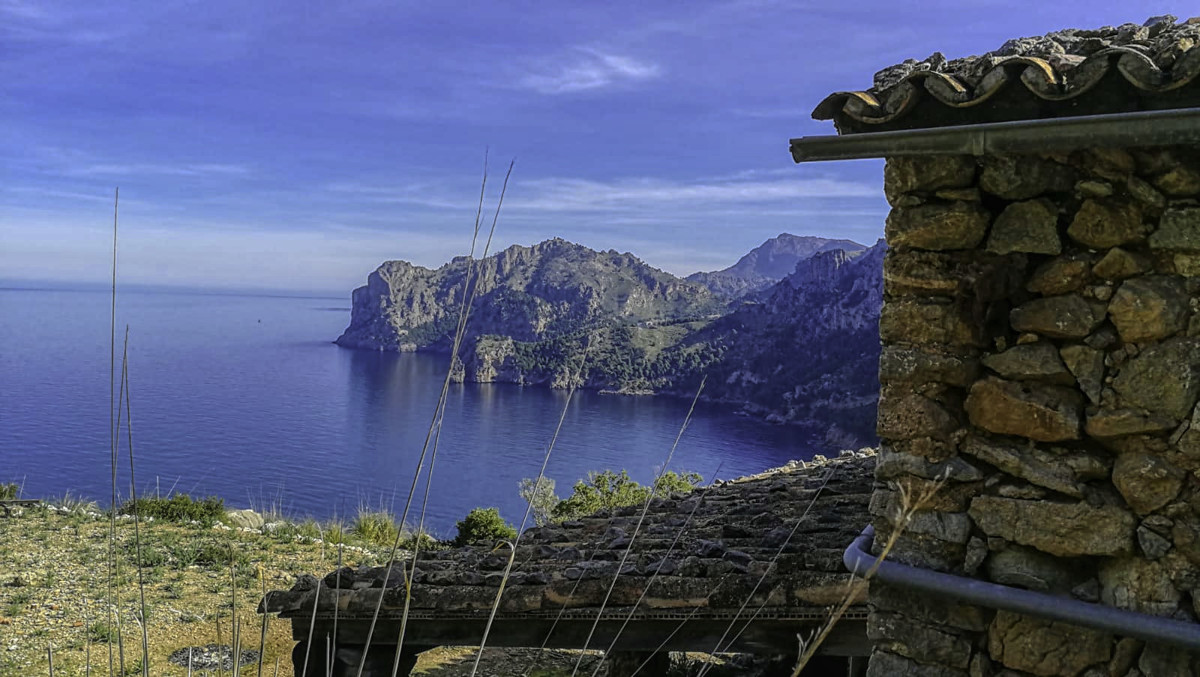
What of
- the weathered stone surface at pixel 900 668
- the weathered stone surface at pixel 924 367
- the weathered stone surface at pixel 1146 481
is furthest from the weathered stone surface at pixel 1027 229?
the weathered stone surface at pixel 900 668

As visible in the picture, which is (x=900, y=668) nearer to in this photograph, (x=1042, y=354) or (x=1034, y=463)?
(x=1034, y=463)

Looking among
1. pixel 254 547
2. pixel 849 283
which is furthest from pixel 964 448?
pixel 849 283

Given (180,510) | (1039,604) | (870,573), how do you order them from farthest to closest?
(180,510) < (1039,604) < (870,573)

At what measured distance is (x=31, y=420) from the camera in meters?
47.4

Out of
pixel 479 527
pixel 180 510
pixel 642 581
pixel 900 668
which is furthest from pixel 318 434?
pixel 900 668

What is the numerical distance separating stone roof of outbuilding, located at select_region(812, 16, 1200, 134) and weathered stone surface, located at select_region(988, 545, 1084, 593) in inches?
44.4

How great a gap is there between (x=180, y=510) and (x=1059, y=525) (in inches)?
551

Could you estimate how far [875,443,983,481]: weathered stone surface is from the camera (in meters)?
2.29

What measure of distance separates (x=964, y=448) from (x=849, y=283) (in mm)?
84697

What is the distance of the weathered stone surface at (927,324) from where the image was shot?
90.5 inches

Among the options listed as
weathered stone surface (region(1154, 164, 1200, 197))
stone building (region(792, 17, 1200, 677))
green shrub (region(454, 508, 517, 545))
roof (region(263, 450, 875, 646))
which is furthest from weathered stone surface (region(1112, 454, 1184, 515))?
green shrub (region(454, 508, 517, 545))

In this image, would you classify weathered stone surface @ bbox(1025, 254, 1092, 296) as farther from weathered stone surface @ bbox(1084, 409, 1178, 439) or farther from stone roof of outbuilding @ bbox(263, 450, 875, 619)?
stone roof of outbuilding @ bbox(263, 450, 875, 619)

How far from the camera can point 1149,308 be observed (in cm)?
203

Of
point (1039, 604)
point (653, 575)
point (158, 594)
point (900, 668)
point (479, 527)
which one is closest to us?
point (1039, 604)
